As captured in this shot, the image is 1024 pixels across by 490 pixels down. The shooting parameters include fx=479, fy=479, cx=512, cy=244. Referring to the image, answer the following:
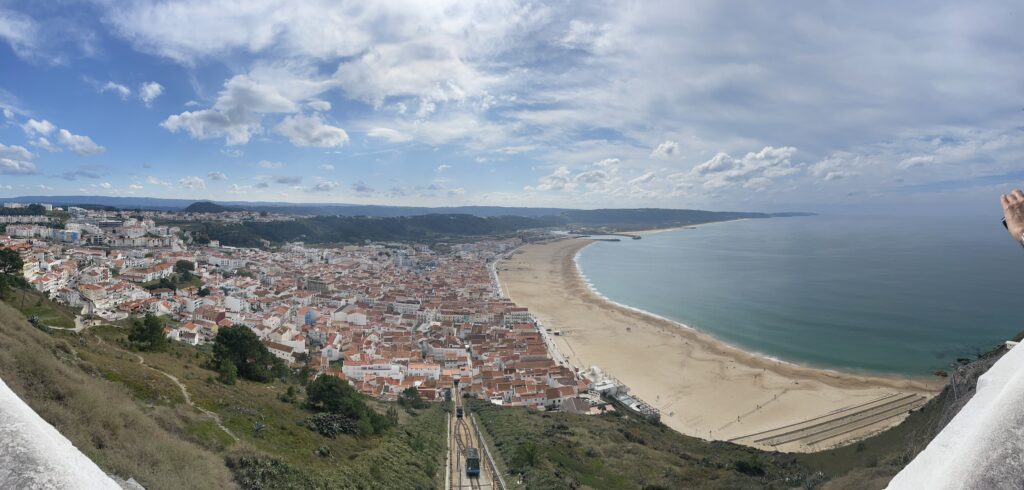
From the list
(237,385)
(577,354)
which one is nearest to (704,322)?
(577,354)

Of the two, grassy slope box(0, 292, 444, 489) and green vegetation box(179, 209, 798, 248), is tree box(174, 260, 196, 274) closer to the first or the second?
green vegetation box(179, 209, 798, 248)

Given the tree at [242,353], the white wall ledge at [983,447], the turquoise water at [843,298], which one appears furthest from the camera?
the turquoise water at [843,298]

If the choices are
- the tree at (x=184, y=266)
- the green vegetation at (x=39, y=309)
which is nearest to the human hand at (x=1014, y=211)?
the green vegetation at (x=39, y=309)

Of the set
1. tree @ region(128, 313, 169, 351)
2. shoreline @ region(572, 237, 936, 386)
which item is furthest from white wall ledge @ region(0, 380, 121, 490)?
shoreline @ region(572, 237, 936, 386)

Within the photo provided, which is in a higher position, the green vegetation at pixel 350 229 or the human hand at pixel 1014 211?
the human hand at pixel 1014 211

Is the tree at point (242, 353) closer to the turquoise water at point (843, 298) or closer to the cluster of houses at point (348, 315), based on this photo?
the cluster of houses at point (348, 315)

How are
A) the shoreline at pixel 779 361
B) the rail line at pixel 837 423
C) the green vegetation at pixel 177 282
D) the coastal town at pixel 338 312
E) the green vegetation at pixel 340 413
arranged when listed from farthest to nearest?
the green vegetation at pixel 177 282, the coastal town at pixel 338 312, the shoreline at pixel 779 361, the rail line at pixel 837 423, the green vegetation at pixel 340 413

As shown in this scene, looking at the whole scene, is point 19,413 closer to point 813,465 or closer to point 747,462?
point 747,462

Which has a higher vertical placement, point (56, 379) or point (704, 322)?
point (56, 379)
